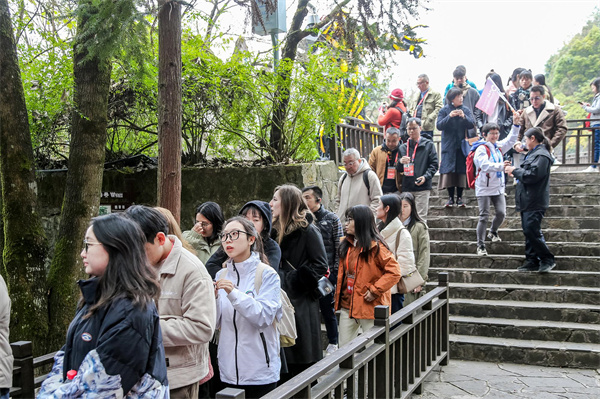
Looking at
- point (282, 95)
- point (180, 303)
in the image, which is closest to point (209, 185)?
point (282, 95)

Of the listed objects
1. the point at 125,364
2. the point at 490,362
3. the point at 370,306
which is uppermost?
the point at 125,364

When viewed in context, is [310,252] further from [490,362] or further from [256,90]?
[256,90]

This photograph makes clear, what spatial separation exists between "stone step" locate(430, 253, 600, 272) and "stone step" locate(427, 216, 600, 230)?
43.2 inches

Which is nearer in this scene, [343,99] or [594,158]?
[343,99]

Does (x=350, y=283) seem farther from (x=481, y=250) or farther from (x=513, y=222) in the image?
A: (x=513, y=222)

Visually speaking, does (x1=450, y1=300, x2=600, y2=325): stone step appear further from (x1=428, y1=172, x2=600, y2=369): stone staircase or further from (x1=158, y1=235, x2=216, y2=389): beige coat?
(x1=158, y1=235, x2=216, y2=389): beige coat

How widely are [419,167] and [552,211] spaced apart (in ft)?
9.15

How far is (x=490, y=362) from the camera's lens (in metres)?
6.69

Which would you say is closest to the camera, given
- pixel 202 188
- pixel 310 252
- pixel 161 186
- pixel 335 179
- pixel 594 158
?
pixel 310 252

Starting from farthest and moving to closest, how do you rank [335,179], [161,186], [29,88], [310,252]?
[335,179] < [29,88] < [161,186] < [310,252]

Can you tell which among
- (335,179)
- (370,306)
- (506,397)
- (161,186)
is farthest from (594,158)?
(161,186)

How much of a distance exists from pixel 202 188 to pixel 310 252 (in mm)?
4344

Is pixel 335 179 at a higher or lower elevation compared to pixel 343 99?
lower

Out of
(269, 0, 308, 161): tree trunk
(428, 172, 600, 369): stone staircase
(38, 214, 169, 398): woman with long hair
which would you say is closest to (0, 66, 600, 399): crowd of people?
(38, 214, 169, 398): woman with long hair
